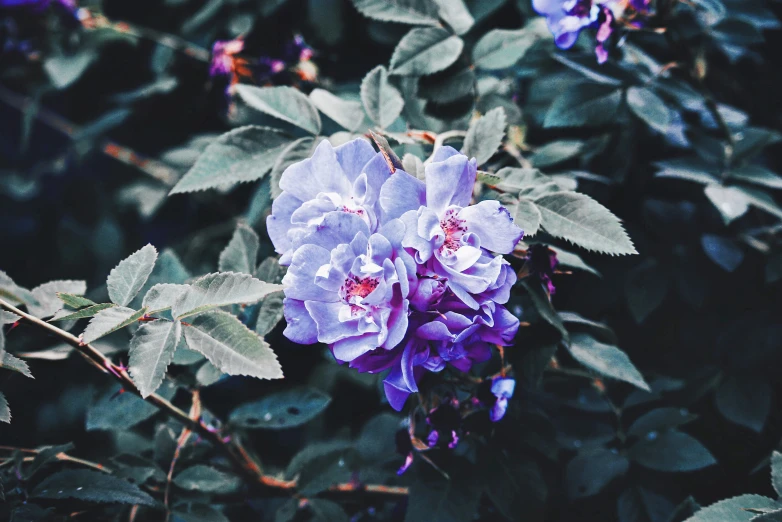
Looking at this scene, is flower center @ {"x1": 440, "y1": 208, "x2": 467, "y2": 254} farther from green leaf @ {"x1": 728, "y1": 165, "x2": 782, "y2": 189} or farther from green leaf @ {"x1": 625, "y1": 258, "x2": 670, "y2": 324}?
green leaf @ {"x1": 728, "y1": 165, "x2": 782, "y2": 189}

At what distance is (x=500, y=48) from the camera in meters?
1.20

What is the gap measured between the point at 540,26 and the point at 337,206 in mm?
799

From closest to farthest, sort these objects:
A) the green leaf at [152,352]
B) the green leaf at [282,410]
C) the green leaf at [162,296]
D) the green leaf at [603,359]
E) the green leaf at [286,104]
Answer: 1. the green leaf at [152,352]
2. the green leaf at [162,296]
3. the green leaf at [603,359]
4. the green leaf at [286,104]
5. the green leaf at [282,410]

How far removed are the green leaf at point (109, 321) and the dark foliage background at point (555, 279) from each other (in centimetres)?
26

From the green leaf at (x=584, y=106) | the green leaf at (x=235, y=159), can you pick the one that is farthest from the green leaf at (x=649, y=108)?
the green leaf at (x=235, y=159)

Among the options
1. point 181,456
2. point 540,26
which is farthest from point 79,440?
point 540,26

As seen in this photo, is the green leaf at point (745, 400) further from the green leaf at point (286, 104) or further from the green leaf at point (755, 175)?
the green leaf at point (286, 104)

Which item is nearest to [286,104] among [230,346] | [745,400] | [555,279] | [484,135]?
[484,135]

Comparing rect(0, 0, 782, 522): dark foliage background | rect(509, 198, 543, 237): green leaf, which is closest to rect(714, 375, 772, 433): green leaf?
rect(0, 0, 782, 522): dark foliage background

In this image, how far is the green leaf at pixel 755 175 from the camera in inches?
48.2

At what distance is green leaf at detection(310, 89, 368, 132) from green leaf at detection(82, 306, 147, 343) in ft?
1.66

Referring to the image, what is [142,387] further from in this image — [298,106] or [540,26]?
[540,26]

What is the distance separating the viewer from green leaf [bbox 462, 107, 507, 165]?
3.13ft

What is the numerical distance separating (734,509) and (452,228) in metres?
0.61
